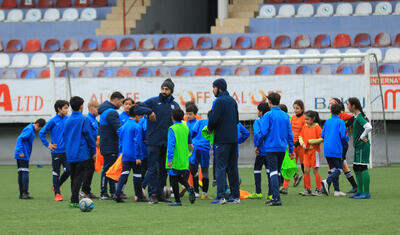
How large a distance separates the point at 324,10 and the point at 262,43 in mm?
3170

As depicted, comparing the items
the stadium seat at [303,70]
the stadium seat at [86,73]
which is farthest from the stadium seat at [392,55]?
the stadium seat at [86,73]

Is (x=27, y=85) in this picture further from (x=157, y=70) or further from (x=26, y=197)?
(x=26, y=197)

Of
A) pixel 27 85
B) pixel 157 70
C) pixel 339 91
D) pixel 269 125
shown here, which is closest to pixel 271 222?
pixel 269 125

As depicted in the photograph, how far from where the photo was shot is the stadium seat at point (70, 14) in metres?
28.9

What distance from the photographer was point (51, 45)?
2677 centimetres

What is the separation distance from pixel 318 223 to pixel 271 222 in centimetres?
55

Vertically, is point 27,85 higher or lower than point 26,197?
higher

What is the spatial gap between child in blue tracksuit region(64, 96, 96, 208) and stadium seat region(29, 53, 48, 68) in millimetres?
15467

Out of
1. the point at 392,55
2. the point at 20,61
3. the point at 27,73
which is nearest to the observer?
the point at 392,55

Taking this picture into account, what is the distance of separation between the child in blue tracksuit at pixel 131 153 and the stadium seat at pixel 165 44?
45.8ft

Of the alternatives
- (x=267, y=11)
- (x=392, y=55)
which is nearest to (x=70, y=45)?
(x=267, y=11)

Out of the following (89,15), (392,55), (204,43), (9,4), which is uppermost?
(9,4)

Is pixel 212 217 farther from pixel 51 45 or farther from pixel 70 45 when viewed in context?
pixel 51 45

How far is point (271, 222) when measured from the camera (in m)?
8.60
